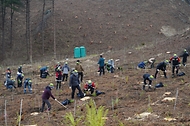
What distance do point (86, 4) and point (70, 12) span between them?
17.3 ft

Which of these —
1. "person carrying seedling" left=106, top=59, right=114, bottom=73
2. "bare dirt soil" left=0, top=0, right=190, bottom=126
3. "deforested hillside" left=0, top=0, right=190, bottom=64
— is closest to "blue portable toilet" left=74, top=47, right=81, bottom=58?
"bare dirt soil" left=0, top=0, right=190, bottom=126

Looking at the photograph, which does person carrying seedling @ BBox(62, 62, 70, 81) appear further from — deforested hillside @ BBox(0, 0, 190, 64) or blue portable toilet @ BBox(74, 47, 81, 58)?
deforested hillside @ BBox(0, 0, 190, 64)

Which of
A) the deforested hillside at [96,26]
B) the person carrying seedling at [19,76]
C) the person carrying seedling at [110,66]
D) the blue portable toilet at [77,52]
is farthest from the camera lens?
the deforested hillside at [96,26]

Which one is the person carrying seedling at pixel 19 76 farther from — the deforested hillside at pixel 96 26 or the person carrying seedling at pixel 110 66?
the deforested hillside at pixel 96 26

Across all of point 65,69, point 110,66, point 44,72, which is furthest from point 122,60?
point 65,69

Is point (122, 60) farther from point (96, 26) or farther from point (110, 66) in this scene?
point (96, 26)

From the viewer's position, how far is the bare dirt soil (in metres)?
11.7

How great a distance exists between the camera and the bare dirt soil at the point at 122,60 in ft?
38.3

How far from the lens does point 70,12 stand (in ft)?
159

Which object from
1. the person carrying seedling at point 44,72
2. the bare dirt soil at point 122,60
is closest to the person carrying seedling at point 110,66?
the bare dirt soil at point 122,60

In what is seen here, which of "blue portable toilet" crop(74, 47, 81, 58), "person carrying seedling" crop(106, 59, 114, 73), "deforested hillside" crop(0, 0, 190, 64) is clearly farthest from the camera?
"deforested hillside" crop(0, 0, 190, 64)

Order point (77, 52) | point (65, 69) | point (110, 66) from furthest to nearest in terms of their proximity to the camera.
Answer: point (77, 52), point (110, 66), point (65, 69)

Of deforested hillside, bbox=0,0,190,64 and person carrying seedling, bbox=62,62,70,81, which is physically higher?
deforested hillside, bbox=0,0,190,64

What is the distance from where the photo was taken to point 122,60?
27.2m
